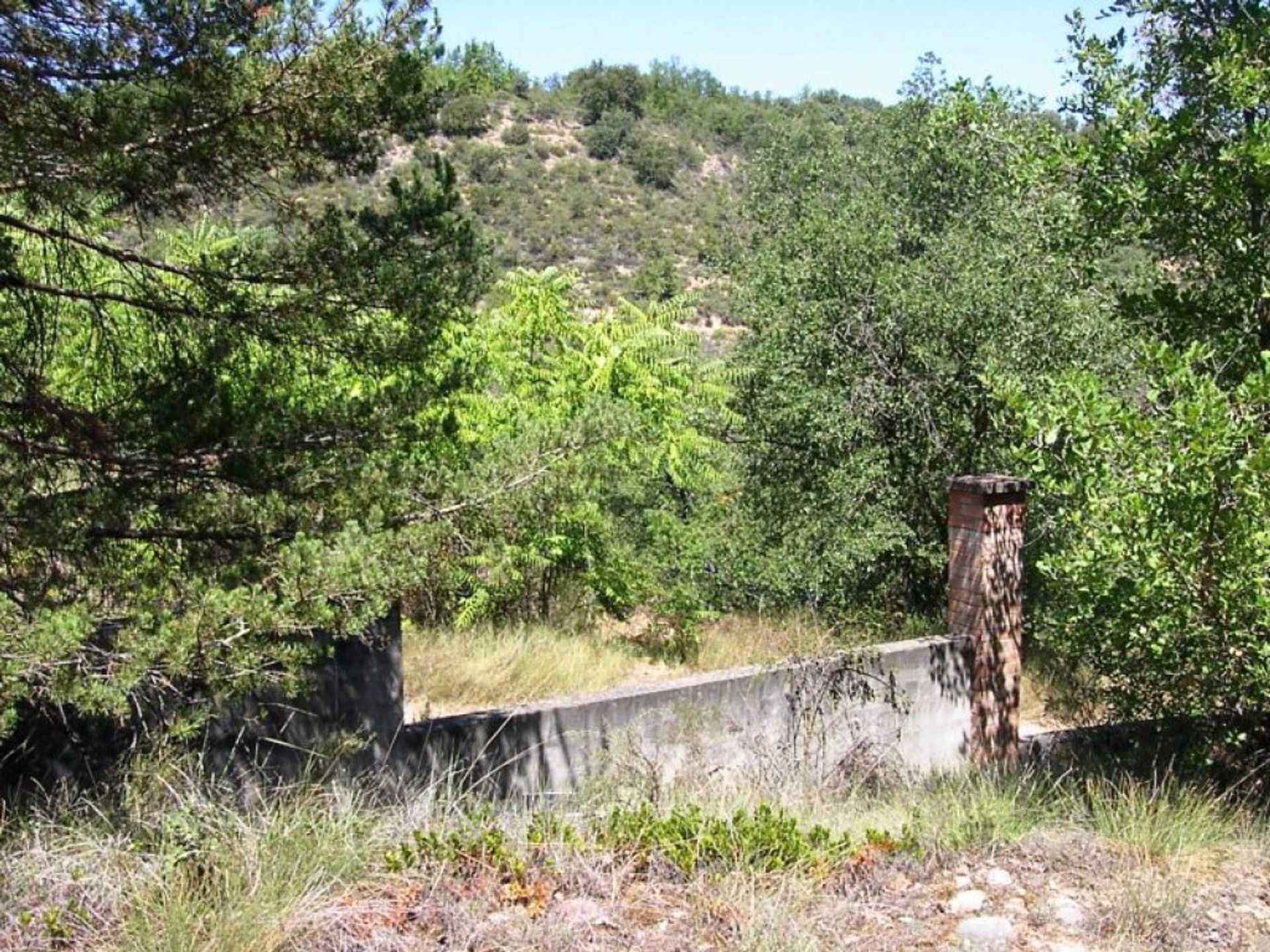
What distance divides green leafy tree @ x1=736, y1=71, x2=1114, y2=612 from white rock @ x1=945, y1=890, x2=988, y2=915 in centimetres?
671

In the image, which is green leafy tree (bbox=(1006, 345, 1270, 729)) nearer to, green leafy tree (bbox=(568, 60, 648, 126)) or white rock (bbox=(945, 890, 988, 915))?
white rock (bbox=(945, 890, 988, 915))

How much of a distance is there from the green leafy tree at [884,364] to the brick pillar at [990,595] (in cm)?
199

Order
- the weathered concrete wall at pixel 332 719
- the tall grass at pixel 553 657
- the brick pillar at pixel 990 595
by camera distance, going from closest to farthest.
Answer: the weathered concrete wall at pixel 332 719 → the brick pillar at pixel 990 595 → the tall grass at pixel 553 657

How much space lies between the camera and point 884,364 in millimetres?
11820

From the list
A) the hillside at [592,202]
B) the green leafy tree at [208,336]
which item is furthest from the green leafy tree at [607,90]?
the green leafy tree at [208,336]

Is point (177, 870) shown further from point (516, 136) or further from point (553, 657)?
point (516, 136)

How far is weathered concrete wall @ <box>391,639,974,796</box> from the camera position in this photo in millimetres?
7000

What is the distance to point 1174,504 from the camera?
19.6 ft

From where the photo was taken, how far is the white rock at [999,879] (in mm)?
4809

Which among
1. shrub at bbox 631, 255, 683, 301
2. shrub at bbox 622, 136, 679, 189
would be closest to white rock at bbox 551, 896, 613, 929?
shrub at bbox 631, 255, 683, 301

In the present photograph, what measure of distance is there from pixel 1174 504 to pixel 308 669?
4797 mm

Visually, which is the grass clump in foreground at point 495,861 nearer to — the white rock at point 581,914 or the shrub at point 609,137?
the white rock at point 581,914

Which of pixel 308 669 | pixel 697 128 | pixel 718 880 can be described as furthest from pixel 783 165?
pixel 697 128

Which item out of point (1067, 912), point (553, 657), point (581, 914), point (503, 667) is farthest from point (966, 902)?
point (553, 657)
